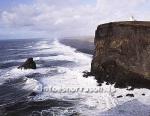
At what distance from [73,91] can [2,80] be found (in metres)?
9.81

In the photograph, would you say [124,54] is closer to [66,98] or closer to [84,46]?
[66,98]

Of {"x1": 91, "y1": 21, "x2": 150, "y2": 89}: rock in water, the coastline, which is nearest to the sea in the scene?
{"x1": 91, "y1": 21, "x2": 150, "y2": 89}: rock in water

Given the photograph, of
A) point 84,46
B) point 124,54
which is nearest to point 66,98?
point 124,54

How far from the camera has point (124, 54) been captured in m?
24.2

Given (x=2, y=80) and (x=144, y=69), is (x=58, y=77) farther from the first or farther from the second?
(x=144, y=69)

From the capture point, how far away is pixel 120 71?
24.3 meters

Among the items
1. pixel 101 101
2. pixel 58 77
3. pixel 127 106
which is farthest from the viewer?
pixel 58 77

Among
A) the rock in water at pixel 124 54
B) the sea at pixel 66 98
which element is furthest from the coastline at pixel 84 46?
the rock in water at pixel 124 54

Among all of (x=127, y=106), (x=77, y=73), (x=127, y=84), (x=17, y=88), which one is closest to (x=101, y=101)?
(x=127, y=106)

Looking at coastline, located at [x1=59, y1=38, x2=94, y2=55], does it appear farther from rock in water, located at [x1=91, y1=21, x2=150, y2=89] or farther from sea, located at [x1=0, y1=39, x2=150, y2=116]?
rock in water, located at [x1=91, y1=21, x2=150, y2=89]

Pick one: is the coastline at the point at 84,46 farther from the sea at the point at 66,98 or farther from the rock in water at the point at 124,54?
the rock in water at the point at 124,54

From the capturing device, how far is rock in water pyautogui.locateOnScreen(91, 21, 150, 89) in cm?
2278

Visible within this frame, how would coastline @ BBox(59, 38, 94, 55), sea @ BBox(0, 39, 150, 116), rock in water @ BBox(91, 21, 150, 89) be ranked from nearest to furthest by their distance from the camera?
1. sea @ BBox(0, 39, 150, 116)
2. rock in water @ BBox(91, 21, 150, 89)
3. coastline @ BBox(59, 38, 94, 55)

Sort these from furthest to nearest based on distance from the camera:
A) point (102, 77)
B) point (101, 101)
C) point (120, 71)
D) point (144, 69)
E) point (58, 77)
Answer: point (58, 77) < point (102, 77) < point (120, 71) < point (144, 69) < point (101, 101)
